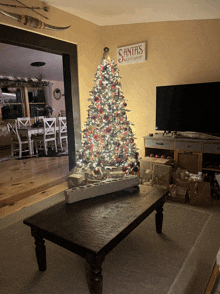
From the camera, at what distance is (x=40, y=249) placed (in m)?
1.63

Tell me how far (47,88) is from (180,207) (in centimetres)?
834

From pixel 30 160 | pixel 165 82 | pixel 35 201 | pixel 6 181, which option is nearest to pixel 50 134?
pixel 30 160

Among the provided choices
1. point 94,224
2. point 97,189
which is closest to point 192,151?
point 97,189

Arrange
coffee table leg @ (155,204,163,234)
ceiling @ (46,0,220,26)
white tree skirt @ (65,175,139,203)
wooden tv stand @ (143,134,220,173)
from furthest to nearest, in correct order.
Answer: wooden tv stand @ (143,134,220,173), ceiling @ (46,0,220,26), coffee table leg @ (155,204,163,234), white tree skirt @ (65,175,139,203)

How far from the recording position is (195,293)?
146 cm

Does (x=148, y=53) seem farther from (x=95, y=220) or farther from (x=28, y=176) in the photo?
(x=95, y=220)

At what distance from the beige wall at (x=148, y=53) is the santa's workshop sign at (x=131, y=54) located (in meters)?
0.08

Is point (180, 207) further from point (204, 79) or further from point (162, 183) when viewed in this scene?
point (204, 79)

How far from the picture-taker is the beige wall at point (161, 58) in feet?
10.6

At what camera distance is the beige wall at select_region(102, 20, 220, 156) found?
3229 mm

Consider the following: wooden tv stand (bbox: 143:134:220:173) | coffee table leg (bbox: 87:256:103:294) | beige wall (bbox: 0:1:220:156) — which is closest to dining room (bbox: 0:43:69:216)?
beige wall (bbox: 0:1:220:156)

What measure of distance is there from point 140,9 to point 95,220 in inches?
116

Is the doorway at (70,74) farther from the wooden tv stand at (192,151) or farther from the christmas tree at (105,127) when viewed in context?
the wooden tv stand at (192,151)

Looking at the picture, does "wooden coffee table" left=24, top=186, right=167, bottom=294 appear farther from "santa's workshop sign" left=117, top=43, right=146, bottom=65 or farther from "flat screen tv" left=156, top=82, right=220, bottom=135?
"santa's workshop sign" left=117, top=43, right=146, bottom=65
